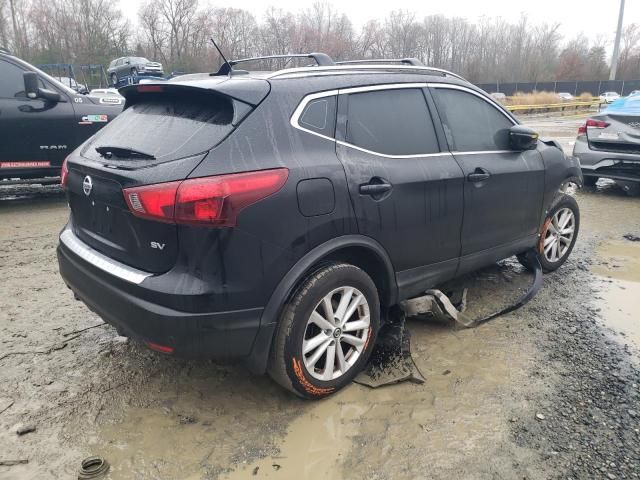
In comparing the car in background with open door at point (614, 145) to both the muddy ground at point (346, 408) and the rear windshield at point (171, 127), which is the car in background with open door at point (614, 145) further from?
the rear windshield at point (171, 127)

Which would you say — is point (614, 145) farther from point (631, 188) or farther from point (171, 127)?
point (171, 127)

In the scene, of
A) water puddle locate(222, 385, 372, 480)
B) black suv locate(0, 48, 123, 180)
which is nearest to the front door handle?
water puddle locate(222, 385, 372, 480)

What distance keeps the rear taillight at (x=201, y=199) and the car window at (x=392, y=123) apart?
0.80 metres

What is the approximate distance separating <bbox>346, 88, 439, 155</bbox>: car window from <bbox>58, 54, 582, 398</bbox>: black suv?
0.01 meters

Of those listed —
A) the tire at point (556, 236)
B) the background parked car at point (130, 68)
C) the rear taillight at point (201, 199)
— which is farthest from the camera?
the background parked car at point (130, 68)

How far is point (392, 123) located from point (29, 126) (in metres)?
5.76

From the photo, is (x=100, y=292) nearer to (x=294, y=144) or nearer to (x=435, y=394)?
(x=294, y=144)

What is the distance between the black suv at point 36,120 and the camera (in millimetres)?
6844

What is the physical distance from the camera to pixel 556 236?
190 inches

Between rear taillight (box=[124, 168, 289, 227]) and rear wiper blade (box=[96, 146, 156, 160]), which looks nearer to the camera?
rear taillight (box=[124, 168, 289, 227])

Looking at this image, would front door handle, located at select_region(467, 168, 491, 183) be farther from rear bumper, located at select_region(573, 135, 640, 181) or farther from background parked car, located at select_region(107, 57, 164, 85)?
background parked car, located at select_region(107, 57, 164, 85)

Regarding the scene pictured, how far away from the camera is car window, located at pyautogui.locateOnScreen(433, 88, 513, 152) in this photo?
3.58m

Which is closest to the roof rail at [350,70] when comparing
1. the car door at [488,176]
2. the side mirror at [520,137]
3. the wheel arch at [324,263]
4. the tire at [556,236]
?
the car door at [488,176]

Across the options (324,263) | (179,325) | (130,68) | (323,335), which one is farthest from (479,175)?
(130,68)
